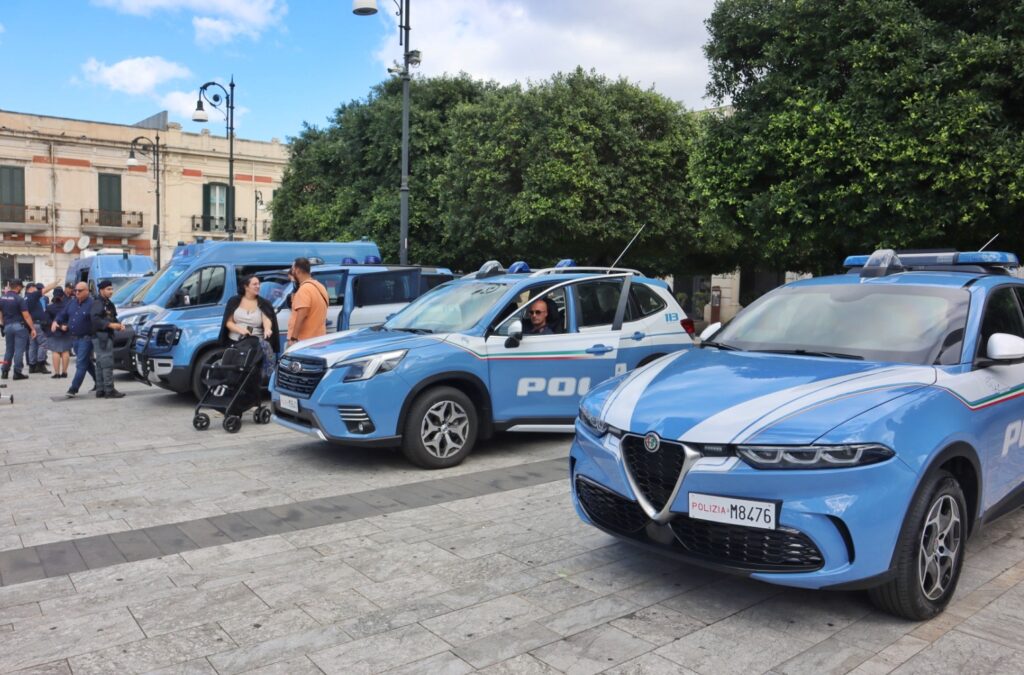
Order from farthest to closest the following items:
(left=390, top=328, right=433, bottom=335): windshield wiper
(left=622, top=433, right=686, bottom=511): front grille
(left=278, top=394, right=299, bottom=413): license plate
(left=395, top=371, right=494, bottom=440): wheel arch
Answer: (left=390, top=328, right=433, bottom=335): windshield wiper → (left=278, top=394, right=299, bottom=413): license plate → (left=395, top=371, right=494, bottom=440): wheel arch → (left=622, top=433, right=686, bottom=511): front grille

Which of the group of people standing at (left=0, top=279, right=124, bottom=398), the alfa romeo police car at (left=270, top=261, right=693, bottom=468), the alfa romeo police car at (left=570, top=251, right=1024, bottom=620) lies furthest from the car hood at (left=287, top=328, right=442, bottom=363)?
the group of people standing at (left=0, top=279, right=124, bottom=398)

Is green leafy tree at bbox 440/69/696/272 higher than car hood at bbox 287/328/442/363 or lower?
higher

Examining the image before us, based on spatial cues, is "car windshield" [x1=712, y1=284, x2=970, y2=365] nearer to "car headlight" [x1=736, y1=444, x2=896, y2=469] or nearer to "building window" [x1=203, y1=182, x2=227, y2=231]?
"car headlight" [x1=736, y1=444, x2=896, y2=469]

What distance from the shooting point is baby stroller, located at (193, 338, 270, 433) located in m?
8.85

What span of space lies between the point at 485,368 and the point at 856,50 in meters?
8.53

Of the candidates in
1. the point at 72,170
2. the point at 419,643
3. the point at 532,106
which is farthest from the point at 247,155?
the point at 419,643

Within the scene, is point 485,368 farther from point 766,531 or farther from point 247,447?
point 766,531

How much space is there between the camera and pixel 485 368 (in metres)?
7.20

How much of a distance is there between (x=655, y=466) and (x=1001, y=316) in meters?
2.55

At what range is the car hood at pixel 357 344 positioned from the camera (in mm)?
6859

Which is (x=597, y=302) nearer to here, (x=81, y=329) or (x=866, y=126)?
(x=866, y=126)

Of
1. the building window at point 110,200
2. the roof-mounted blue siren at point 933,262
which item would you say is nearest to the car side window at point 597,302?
the roof-mounted blue siren at point 933,262

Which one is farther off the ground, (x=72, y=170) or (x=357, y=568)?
(x=72, y=170)

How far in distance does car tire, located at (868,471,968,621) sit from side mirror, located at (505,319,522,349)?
391 cm
